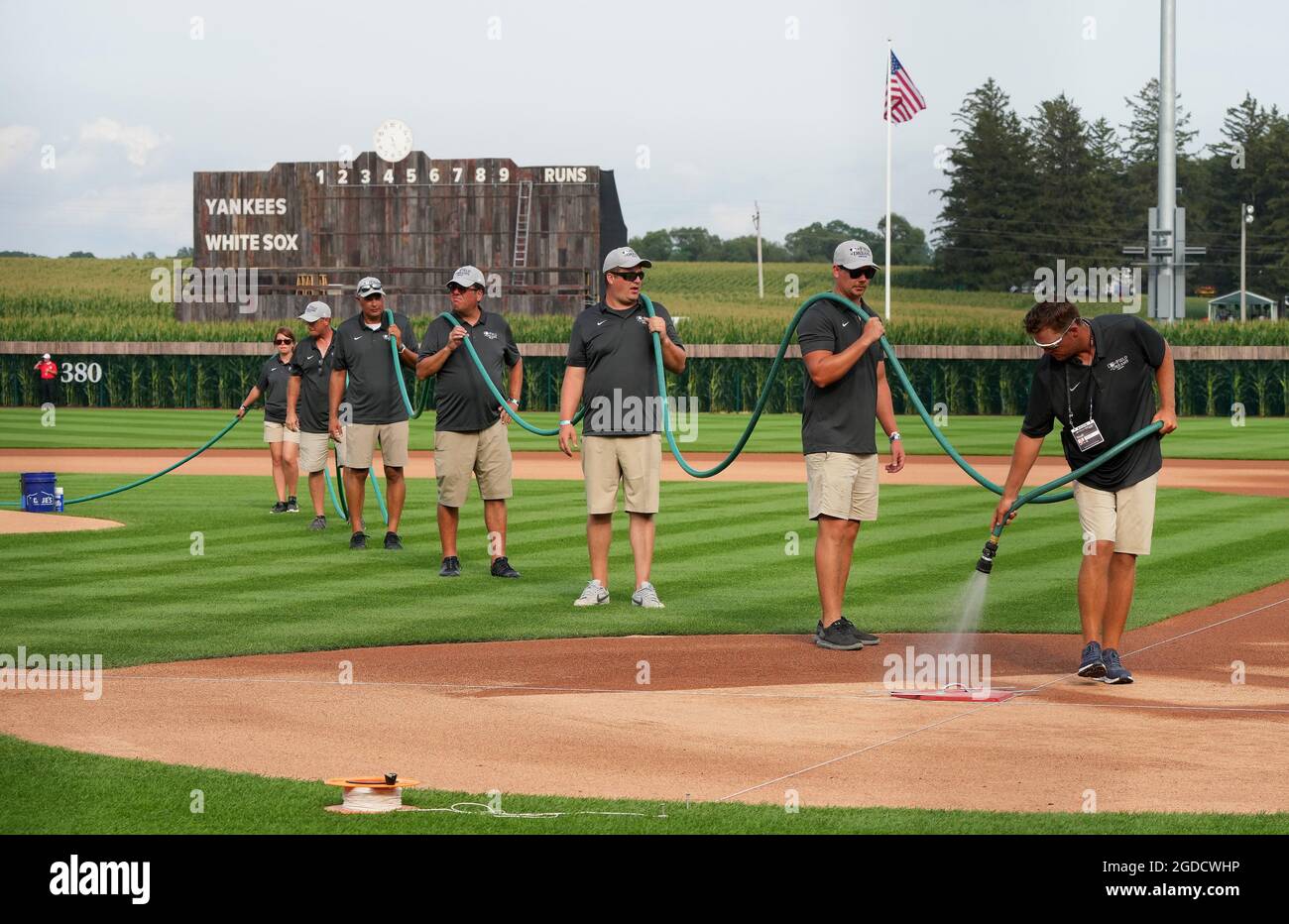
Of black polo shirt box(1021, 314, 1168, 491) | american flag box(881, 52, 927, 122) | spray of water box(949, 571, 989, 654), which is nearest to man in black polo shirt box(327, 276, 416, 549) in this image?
spray of water box(949, 571, 989, 654)

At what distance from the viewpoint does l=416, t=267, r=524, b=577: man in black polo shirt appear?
13750 millimetres

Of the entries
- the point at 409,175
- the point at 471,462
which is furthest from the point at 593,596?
the point at 409,175

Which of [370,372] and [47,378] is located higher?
[47,378]

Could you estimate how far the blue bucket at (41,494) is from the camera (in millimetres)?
19156

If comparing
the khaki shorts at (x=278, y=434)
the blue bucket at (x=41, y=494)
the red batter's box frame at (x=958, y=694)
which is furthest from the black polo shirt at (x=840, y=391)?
the blue bucket at (x=41, y=494)

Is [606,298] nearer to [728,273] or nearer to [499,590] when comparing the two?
[499,590]

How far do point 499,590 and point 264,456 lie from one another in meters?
18.8

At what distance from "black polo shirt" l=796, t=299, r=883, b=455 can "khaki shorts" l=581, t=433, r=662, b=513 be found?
1.67m

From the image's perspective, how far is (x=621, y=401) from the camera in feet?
39.0

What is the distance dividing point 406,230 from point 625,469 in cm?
4582

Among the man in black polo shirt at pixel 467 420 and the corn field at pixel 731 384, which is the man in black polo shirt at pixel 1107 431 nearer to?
the man in black polo shirt at pixel 467 420

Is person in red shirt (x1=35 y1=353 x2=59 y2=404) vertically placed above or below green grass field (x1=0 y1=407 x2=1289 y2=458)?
above

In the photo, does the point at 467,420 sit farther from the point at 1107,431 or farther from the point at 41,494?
the point at 41,494

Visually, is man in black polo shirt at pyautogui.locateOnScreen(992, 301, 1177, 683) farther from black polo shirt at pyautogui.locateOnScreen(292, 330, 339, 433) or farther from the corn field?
the corn field
